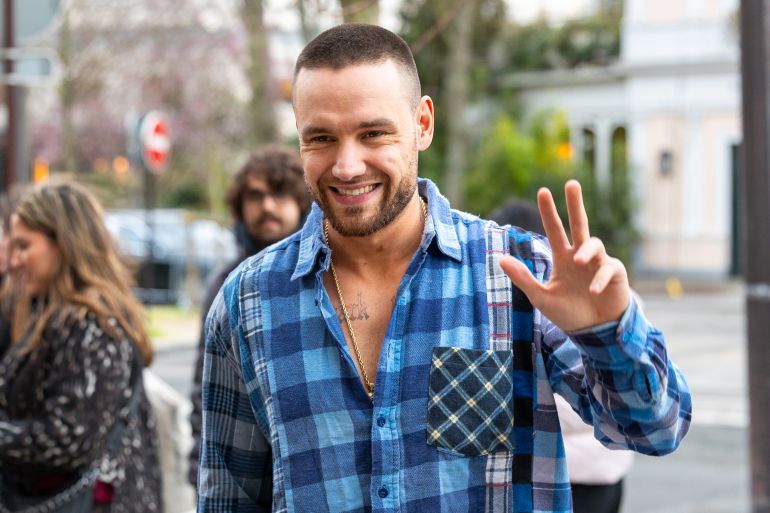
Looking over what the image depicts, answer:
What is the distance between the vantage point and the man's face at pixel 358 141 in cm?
212

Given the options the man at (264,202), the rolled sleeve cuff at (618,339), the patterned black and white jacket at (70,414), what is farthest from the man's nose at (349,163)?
the man at (264,202)

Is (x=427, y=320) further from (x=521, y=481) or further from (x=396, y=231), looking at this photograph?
(x=521, y=481)

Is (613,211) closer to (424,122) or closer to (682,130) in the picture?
(682,130)

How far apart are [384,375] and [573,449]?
1.84 meters

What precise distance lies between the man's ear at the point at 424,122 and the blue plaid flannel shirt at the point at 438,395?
160mm

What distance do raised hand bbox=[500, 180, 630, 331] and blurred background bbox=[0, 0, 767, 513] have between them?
12.5 metres

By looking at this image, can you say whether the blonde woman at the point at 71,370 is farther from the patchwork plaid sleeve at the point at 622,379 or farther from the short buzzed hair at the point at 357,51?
the patchwork plaid sleeve at the point at 622,379

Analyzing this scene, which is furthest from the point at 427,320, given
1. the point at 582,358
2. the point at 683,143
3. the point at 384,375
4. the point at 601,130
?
the point at 601,130

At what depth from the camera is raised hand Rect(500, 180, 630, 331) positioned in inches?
71.4

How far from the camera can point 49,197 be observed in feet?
12.7

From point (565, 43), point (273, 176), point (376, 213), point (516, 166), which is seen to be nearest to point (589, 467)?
point (273, 176)

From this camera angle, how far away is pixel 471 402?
2.07 m

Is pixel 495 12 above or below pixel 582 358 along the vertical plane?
above

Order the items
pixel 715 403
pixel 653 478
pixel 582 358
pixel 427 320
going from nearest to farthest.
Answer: pixel 582 358 → pixel 427 320 → pixel 653 478 → pixel 715 403
